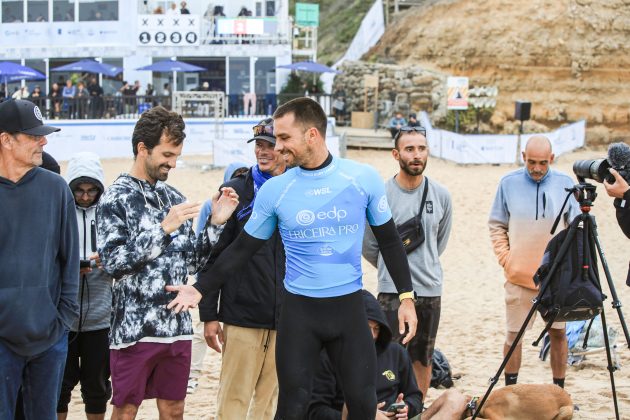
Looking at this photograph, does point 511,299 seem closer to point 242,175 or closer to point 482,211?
point 242,175

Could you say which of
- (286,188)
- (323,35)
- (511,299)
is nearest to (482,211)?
(511,299)

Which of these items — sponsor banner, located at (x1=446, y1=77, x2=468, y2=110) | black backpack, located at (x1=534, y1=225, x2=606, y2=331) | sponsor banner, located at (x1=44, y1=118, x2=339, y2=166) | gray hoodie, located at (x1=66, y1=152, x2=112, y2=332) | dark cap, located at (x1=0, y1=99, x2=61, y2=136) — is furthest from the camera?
sponsor banner, located at (x1=446, y1=77, x2=468, y2=110)

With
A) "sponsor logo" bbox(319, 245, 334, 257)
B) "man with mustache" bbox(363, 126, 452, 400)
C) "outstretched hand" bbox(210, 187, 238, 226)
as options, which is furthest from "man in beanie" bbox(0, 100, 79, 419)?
"man with mustache" bbox(363, 126, 452, 400)

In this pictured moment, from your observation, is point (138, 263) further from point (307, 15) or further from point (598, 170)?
point (307, 15)

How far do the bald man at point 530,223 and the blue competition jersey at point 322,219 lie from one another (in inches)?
104

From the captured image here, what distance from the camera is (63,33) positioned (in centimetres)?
3412

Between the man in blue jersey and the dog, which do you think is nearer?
the man in blue jersey

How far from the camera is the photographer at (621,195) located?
5641mm

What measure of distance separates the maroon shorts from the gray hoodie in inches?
26.0

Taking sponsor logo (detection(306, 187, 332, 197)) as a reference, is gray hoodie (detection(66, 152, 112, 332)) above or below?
below

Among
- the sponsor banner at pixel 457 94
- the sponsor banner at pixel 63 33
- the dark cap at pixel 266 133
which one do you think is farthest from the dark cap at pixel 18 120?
the sponsor banner at pixel 63 33

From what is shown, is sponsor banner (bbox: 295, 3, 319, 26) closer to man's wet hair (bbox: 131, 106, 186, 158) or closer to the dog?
the dog

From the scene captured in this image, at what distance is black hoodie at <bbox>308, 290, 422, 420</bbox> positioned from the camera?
484 cm

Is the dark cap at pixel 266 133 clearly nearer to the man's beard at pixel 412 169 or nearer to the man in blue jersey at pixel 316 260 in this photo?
the man in blue jersey at pixel 316 260
